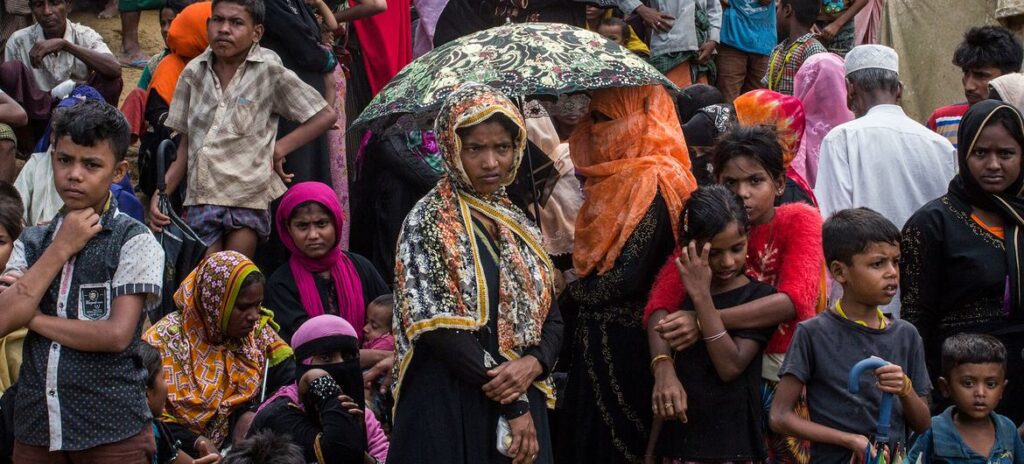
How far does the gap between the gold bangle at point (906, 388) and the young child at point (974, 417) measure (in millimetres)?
543

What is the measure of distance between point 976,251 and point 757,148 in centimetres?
104

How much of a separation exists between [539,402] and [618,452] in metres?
0.70

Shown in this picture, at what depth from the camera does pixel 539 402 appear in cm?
498

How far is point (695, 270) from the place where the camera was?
5086mm

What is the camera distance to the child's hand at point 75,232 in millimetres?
4676

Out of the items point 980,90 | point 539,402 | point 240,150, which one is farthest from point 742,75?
point 539,402

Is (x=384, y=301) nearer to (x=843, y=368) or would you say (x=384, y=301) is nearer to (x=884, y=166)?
(x=884, y=166)

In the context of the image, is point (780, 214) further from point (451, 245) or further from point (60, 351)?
point (60, 351)

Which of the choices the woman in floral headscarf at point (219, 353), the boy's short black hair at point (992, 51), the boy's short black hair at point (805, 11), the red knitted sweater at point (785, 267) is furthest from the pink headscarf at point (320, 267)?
the boy's short black hair at point (805, 11)

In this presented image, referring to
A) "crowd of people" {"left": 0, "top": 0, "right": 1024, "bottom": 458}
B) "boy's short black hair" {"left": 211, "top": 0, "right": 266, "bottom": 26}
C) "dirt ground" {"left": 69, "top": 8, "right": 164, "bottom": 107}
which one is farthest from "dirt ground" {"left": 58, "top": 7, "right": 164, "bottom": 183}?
"crowd of people" {"left": 0, "top": 0, "right": 1024, "bottom": 458}

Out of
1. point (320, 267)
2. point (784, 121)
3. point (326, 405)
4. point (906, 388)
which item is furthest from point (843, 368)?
point (320, 267)

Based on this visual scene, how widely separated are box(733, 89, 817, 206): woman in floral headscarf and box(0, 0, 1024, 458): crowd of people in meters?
0.02

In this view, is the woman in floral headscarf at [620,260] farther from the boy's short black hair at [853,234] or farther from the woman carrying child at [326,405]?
the woman carrying child at [326,405]

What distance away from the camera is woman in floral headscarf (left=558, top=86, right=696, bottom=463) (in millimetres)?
5523
